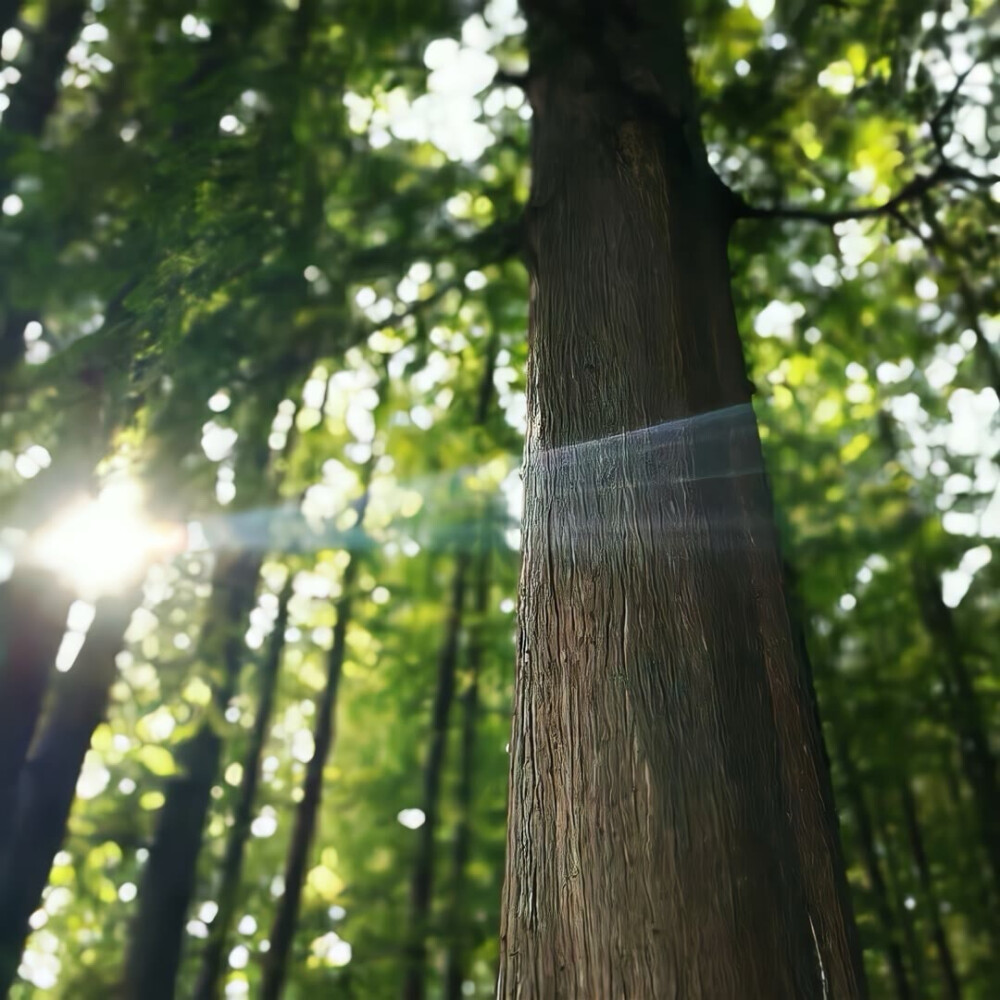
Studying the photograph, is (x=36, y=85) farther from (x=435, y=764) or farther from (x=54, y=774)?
(x=435, y=764)

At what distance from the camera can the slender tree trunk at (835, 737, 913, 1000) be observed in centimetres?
754

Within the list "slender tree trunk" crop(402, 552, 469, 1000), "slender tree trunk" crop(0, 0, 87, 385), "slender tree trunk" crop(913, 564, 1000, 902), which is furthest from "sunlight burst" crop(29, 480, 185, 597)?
"slender tree trunk" crop(913, 564, 1000, 902)

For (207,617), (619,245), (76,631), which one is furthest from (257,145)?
(76,631)

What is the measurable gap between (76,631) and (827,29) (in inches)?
269

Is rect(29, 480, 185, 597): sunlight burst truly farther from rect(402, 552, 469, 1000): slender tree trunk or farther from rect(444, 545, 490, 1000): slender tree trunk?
rect(402, 552, 469, 1000): slender tree trunk

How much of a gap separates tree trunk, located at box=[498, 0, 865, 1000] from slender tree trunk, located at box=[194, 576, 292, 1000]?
6496 mm

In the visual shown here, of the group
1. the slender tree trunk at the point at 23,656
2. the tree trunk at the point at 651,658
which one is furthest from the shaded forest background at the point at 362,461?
the tree trunk at the point at 651,658

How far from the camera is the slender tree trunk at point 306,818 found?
7.48 metres

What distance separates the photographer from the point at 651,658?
1.83 m

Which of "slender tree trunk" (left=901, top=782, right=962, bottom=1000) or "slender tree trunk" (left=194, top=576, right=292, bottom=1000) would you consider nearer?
"slender tree trunk" (left=194, top=576, right=292, bottom=1000)

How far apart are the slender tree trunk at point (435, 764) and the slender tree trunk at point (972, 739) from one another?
191 inches

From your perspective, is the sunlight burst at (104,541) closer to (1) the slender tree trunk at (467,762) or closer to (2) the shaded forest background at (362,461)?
(2) the shaded forest background at (362,461)

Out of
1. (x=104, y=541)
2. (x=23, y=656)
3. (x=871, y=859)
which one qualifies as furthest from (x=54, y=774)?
(x=871, y=859)

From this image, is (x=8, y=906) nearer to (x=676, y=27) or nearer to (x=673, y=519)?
(x=673, y=519)
